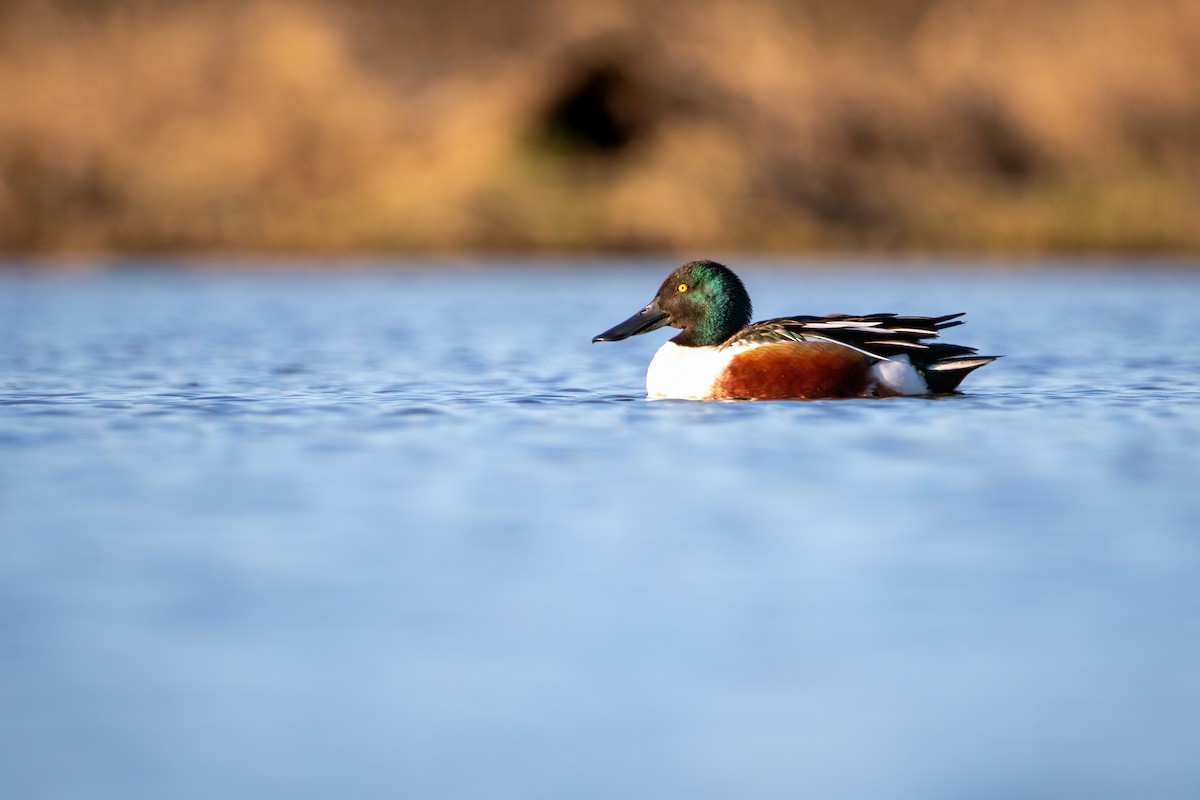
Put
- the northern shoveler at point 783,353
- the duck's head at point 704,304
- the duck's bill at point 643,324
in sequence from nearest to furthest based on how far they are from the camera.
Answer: the northern shoveler at point 783,353, the duck's head at point 704,304, the duck's bill at point 643,324

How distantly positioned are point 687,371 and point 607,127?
1404 inches

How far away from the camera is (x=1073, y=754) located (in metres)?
4.33

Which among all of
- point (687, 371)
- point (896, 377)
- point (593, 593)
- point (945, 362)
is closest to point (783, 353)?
point (687, 371)

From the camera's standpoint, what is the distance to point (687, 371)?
10.8 metres

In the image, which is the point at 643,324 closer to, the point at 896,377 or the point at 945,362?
the point at 896,377

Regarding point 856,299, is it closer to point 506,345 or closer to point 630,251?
point 506,345

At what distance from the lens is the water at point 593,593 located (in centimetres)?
438

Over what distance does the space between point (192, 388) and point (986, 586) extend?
7.19m

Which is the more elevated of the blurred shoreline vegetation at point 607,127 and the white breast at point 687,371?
the blurred shoreline vegetation at point 607,127

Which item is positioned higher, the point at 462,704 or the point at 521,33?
the point at 521,33

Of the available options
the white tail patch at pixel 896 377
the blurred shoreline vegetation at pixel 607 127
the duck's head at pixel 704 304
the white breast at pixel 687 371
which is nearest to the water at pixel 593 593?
the white tail patch at pixel 896 377

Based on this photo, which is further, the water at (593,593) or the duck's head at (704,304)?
the duck's head at (704,304)

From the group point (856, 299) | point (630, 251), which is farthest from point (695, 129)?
point (856, 299)

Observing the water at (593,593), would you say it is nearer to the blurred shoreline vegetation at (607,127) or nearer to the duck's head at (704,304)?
the duck's head at (704,304)
